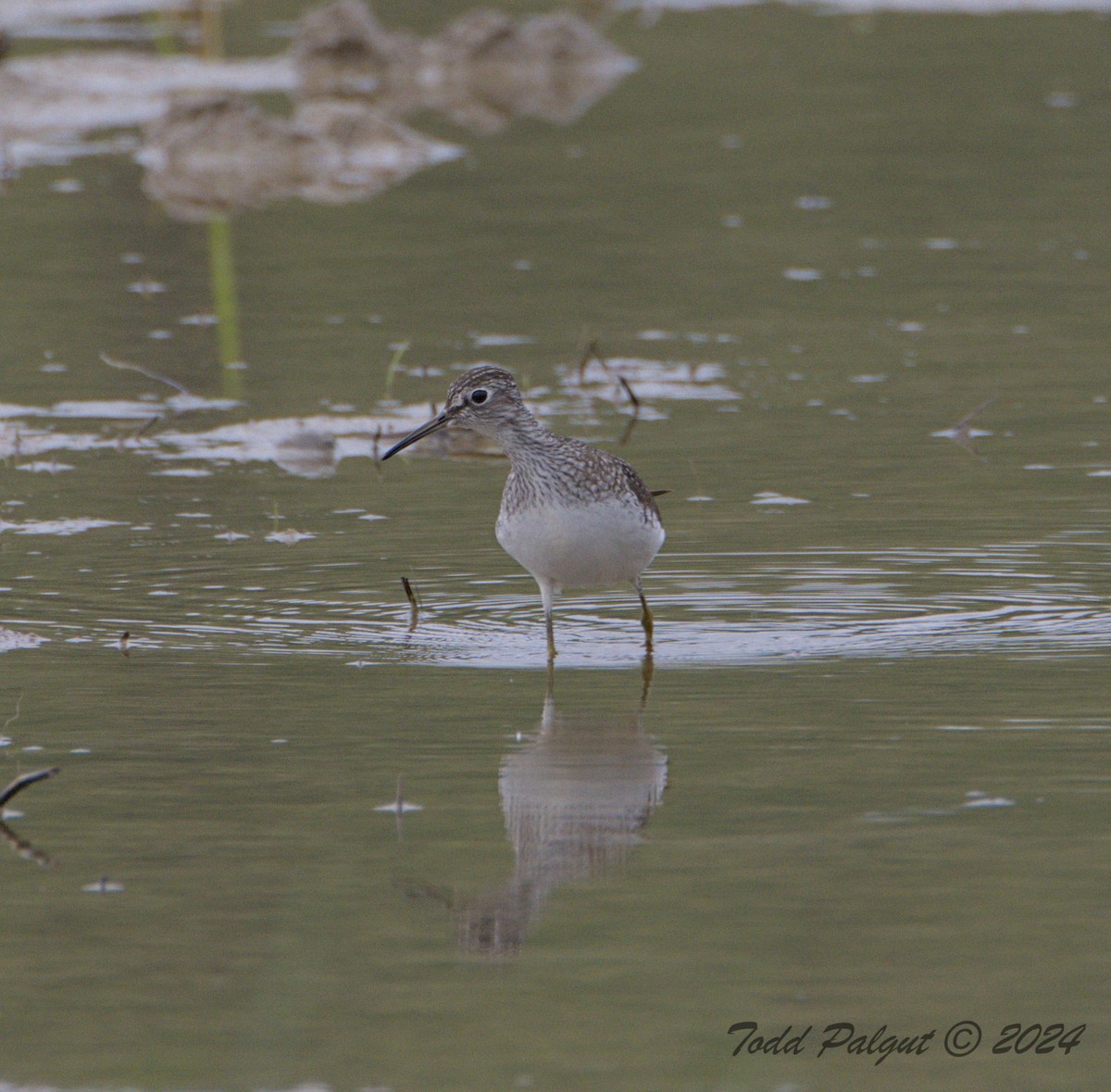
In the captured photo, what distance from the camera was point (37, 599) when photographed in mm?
8805

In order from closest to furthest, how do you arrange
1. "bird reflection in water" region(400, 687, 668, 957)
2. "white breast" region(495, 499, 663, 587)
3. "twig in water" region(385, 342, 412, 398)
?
"bird reflection in water" region(400, 687, 668, 957)
"white breast" region(495, 499, 663, 587)
"twig in water" region(385, 342, 412, 398)

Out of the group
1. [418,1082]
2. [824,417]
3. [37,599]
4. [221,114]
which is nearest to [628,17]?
[221,114]

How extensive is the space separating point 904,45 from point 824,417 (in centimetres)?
1623

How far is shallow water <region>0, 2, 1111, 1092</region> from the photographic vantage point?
5.07 meters

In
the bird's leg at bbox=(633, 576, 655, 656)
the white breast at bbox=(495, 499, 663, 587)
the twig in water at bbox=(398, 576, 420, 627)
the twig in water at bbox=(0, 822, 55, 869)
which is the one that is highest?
the twig in water at bbox=(0, 822, 55, 869)

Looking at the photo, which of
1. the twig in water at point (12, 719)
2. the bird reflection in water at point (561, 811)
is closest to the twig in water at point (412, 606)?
the bird reflection in water at point (561, 811)

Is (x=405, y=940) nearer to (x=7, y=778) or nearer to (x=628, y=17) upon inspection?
(x=7, y=778)

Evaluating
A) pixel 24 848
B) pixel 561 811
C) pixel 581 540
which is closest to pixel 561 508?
pixel 581 540

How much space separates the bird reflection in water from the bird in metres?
0.72

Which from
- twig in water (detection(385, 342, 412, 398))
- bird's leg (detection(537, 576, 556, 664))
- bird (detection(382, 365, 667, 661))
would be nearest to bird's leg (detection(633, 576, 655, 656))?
bird (detection(382, 365, 667, 661))

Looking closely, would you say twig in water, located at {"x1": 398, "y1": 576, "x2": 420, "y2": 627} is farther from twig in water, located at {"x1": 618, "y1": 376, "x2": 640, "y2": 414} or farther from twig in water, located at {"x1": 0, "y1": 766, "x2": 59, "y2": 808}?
twig in water, located at {"x1": 618, "y1": 376, "x2": 640, "y2": 414}

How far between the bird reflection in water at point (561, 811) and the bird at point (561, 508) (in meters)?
0.72

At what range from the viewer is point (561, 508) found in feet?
26.7

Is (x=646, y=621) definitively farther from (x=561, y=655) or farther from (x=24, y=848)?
(x=24, y=848)
